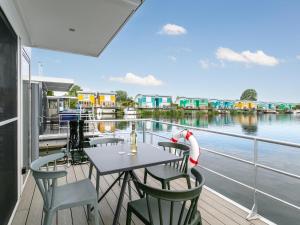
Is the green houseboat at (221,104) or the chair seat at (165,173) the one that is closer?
the chair seat at (165,173)

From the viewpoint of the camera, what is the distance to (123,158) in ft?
6.49

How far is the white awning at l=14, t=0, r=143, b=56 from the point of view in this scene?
2027 millimetres

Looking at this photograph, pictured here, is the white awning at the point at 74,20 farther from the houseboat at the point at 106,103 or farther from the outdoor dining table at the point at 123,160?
the houseboat at the point at 106,103

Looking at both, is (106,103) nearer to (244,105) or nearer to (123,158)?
(123,158)

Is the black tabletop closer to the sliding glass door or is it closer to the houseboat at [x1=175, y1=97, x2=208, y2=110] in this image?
the sliding glass door

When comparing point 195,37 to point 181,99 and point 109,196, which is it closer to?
point 181,99

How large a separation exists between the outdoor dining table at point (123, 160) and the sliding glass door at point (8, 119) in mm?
778

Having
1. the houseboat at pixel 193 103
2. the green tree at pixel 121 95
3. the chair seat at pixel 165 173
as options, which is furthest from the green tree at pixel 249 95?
the chair seat at pixel 165 173

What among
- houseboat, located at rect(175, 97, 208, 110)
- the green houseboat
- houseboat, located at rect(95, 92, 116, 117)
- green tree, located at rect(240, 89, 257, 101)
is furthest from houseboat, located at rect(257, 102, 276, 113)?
houseboat, located at rect(95, 92, 116, 117)

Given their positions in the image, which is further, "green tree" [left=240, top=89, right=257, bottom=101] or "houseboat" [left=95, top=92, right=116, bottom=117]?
"green tree" [left=240, top=89, right=257, bottom=101]

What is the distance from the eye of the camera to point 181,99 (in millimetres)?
45188

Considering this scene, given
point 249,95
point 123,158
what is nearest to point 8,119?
point 123,158

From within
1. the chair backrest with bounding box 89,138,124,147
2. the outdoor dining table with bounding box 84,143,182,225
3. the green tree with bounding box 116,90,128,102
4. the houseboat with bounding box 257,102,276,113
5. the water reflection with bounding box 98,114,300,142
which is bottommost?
the water reflection with bounding box 98,114,300,142

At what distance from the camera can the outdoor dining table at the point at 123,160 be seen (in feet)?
5.55
